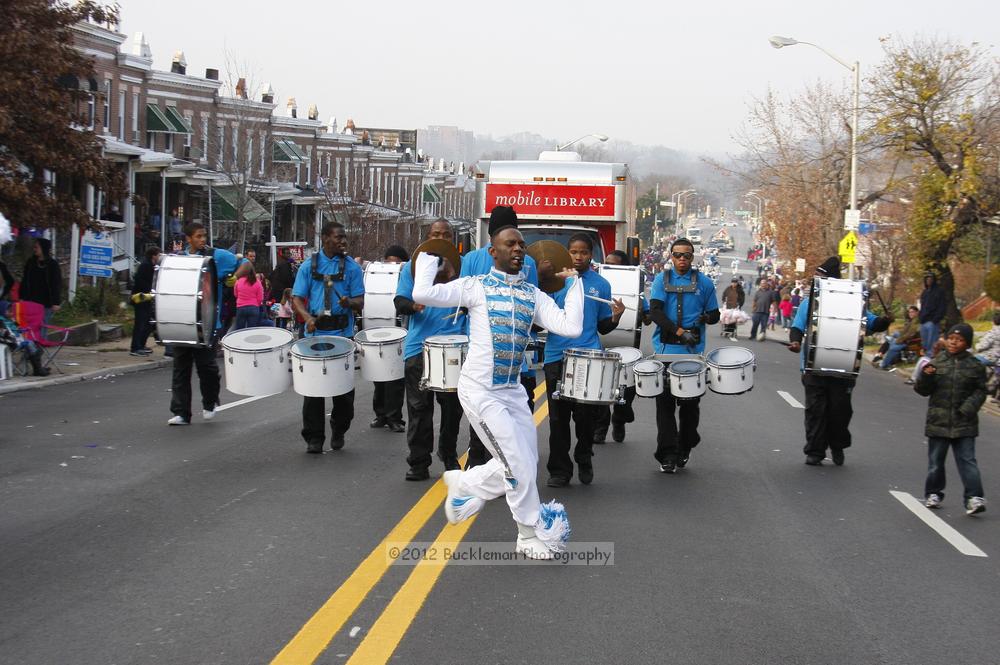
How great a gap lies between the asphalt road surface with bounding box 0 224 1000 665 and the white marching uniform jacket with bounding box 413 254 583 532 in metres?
0.39

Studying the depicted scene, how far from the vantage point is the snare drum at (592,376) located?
29.2 feet

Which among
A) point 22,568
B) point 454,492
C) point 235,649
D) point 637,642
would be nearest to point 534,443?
point 454,492

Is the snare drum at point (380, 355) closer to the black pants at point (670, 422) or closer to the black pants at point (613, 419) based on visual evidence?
the black pants at point (670, 422)

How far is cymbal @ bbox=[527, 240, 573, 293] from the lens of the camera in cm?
812

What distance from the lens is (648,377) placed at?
402 inches

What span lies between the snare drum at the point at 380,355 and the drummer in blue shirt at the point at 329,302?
1.62 ft

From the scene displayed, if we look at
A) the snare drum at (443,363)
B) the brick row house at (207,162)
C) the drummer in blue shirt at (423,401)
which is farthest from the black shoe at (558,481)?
the brick row house at (207,162)

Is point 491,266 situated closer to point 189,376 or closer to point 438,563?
point 438,563

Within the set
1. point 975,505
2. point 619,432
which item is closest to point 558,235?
point 619,432

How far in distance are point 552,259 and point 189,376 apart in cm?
549

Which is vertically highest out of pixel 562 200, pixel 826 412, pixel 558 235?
pixel 562 200

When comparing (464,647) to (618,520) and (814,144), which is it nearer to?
(618,520)

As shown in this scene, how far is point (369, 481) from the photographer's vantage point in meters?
9.52

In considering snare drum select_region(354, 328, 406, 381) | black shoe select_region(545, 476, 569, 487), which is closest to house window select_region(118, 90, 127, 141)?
snare drum select_region(354, 328, 406, 381)
